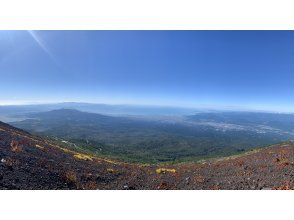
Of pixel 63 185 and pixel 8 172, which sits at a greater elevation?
pixel 8 172

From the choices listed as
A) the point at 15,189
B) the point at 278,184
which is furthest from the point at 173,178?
the point at 15,189
